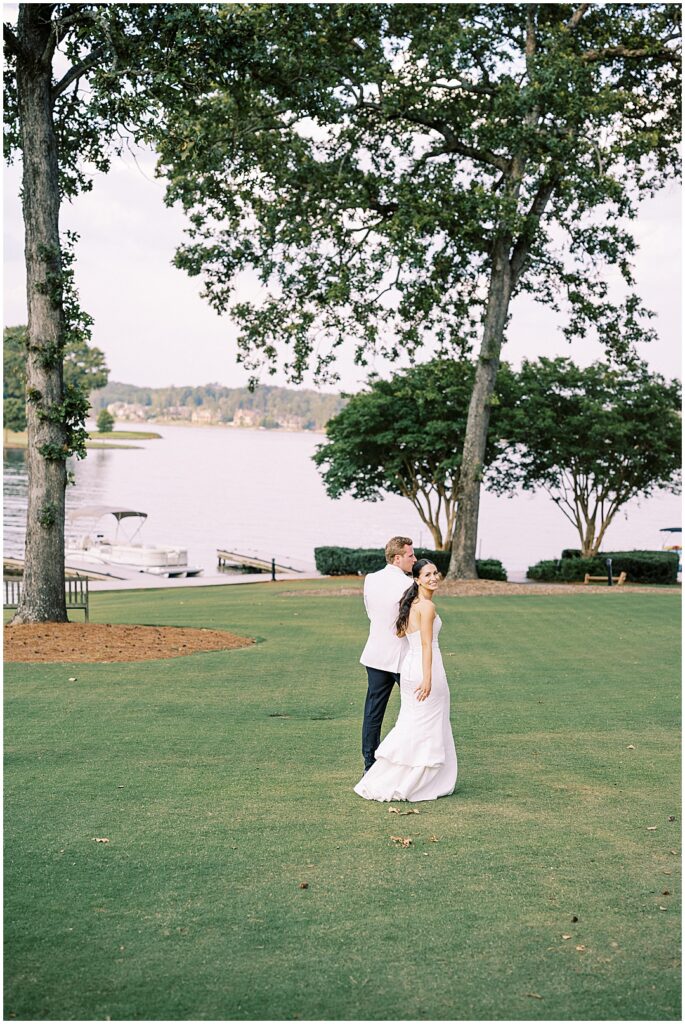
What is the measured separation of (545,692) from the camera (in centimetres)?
1415

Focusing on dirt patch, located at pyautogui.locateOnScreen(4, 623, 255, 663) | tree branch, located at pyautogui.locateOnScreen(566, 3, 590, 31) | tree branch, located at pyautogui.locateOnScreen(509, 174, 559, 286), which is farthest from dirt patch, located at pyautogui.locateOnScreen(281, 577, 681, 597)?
tree branch, located at pyautogui.locateOnScreen(566, 3, 590, 31)

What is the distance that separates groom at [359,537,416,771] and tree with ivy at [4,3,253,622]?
33.4 ft

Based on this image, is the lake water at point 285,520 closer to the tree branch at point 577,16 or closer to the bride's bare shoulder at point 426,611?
the tree branch at point 577,16

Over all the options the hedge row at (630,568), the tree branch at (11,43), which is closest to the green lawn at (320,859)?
the tree branch at (11,43)

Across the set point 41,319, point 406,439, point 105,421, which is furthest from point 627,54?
point 105,421

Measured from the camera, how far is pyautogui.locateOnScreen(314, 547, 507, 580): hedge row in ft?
123

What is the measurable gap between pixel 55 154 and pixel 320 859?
14749 mm

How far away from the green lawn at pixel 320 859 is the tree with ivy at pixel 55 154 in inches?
187

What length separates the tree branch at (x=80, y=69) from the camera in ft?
59.9

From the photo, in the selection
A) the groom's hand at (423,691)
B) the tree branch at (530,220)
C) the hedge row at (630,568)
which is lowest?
the groom's hand at (423,691)

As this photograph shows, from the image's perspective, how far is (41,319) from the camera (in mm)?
18438

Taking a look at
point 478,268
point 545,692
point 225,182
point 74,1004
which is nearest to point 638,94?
point 478,268

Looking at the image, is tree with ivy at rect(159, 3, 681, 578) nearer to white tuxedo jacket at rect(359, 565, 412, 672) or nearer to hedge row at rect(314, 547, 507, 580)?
hedge row at rect(314, 547, 507, 580)

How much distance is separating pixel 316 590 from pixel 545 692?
16.8 m
